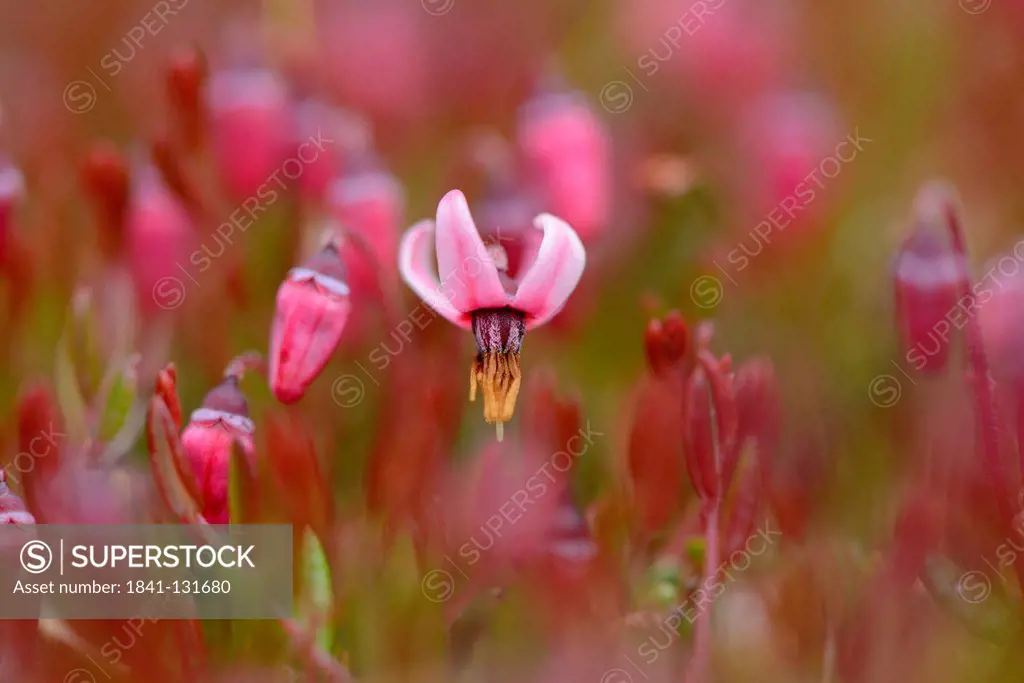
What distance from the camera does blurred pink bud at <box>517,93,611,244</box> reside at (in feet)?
4.37

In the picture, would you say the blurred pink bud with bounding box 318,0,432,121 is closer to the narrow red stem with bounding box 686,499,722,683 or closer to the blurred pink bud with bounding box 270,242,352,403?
the blurred pink bud with bounding box 270,242,352,403

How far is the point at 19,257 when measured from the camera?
139 centimetres

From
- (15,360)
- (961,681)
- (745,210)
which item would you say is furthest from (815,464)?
(15,360)

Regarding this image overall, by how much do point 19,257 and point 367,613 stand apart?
0.77 m

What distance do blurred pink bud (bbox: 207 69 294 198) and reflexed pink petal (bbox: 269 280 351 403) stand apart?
278 mm

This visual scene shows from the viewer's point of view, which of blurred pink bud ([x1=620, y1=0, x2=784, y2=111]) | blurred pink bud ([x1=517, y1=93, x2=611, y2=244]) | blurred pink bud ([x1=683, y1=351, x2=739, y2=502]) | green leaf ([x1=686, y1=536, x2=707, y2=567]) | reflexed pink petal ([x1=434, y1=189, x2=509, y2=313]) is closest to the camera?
reflexed pink petal ([x1=434, y1=189, x2=509, y2=313])

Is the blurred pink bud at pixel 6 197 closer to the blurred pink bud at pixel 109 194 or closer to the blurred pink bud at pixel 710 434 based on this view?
the blurred pink bud at pixel 109 194

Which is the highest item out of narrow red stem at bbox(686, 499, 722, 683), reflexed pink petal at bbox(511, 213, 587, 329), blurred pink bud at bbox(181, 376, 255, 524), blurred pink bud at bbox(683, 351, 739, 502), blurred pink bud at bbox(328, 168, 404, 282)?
blurred pink bud at bbox(328, 168, 404, 282)

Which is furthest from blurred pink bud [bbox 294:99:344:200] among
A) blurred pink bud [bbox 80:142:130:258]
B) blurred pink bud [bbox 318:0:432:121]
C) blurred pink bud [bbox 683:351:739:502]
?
blurred pink bud [bbox 683:351:739:502]

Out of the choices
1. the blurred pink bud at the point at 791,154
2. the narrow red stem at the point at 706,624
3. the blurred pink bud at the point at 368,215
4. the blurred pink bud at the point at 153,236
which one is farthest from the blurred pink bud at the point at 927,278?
the blurred pink bud at the point at 153,236

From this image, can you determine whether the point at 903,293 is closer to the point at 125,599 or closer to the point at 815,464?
the point at 815,464

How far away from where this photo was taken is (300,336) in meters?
1.15

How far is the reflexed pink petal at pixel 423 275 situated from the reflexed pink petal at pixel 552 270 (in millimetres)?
81

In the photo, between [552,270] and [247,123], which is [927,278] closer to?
[552,270]
